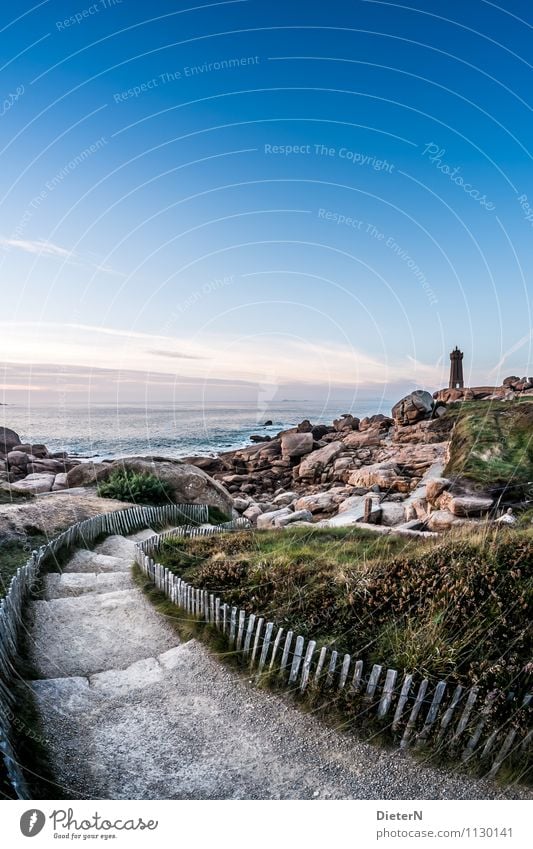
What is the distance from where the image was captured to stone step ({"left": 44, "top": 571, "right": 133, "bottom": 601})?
876 cm

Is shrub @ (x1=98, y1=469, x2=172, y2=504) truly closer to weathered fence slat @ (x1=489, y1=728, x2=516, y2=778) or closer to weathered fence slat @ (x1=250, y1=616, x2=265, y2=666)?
weathered fence slat @ (x1=250, y1=616, x2=265, y2=666)

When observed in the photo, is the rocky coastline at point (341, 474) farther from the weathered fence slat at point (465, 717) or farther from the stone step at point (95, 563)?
the stone step at point (95, 563)

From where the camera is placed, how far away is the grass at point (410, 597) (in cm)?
502

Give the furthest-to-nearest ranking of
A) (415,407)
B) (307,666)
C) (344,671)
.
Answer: (415,407)
(307,666)
(344,671)

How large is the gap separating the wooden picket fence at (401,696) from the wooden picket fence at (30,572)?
256 cm

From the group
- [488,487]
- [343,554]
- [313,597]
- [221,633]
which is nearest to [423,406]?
[488,487]

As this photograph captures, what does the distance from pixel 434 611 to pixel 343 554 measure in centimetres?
260

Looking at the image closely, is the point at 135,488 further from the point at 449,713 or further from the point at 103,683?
the point at 449,713

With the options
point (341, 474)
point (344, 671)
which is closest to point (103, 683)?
point (344, 671)

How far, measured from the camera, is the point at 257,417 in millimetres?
18234

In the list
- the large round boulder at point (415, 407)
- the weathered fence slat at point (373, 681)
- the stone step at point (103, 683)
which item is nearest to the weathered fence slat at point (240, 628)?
the stone step at point (103, 683)

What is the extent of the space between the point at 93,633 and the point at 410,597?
4.55 meters

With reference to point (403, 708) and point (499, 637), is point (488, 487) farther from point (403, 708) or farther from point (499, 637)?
point (403, 708)

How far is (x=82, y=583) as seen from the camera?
9.22 m
